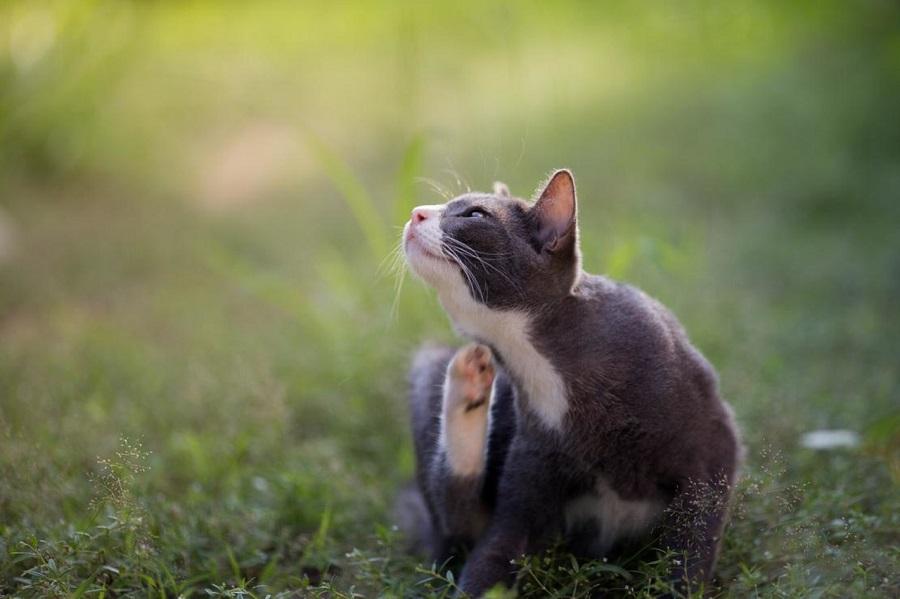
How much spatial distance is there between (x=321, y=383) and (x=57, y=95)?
4054 mm

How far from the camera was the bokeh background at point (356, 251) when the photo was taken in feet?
9.75

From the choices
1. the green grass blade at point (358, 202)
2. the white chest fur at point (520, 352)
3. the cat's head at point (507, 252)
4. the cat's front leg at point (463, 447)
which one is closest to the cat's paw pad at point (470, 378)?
the cat's front leg at point (463, 447)

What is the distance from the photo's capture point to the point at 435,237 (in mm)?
2750

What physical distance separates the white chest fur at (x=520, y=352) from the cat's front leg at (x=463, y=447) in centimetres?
11

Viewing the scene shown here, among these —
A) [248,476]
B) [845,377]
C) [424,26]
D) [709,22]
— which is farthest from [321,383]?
[709,22]

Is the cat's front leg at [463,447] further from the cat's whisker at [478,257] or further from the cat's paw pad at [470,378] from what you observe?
the cat's whisker at [478,257]

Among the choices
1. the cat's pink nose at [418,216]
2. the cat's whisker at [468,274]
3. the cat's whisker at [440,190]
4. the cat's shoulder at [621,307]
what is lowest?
the cat's shoulder at [621,307]

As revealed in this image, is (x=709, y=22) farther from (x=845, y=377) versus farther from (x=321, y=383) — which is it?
(x=321, y=383)

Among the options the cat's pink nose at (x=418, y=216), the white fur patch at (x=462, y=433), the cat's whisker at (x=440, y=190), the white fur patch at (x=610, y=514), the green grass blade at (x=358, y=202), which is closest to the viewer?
the white fur patch at (x=610, y=514)

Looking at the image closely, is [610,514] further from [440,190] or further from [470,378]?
[440,190]

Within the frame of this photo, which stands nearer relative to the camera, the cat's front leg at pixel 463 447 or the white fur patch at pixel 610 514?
the white fur patch at pixel 610 514

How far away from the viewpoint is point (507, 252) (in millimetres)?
2707

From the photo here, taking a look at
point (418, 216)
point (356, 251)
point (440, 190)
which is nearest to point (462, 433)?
point (418, 216)

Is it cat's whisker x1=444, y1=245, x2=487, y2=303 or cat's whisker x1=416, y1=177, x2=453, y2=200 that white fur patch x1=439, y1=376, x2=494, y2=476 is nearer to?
cat's whisker x1=444, y1=245, x2=487, y2=303
